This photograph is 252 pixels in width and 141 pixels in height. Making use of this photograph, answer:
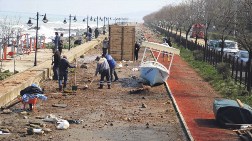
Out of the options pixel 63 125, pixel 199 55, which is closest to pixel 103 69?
pixel 63 125

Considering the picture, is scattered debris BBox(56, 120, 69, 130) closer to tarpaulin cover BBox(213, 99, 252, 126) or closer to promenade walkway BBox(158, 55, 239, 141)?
promenade walkway BBox(158, 55, 239, 141)

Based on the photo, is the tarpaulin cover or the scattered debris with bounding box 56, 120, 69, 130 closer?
the scattered debris with bounding box 56, 120, 69, 130

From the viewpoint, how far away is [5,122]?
13.7 meters

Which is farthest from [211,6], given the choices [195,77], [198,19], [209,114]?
[209,114]

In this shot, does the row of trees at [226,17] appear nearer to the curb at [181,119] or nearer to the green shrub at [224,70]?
the green shrub at [224,70]

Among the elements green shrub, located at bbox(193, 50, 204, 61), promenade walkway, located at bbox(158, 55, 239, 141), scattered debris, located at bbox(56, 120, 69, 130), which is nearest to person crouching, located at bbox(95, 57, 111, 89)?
promenade walkway, located at bbox(158, 55, 239, 141)

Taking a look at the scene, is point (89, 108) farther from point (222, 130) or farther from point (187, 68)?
point (187, 68)

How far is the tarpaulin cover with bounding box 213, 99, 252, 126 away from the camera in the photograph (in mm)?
13711

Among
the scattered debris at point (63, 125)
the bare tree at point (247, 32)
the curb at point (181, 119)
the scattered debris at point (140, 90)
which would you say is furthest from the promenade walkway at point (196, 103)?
the scattered debris at point (63, 125)

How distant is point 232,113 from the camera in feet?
45.4

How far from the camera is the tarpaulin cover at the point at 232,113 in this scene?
13.7m

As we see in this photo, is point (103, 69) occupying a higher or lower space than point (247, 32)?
lower

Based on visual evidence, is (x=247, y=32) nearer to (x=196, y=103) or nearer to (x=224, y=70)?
(x=196, y=103)

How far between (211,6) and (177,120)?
27.1 meters
